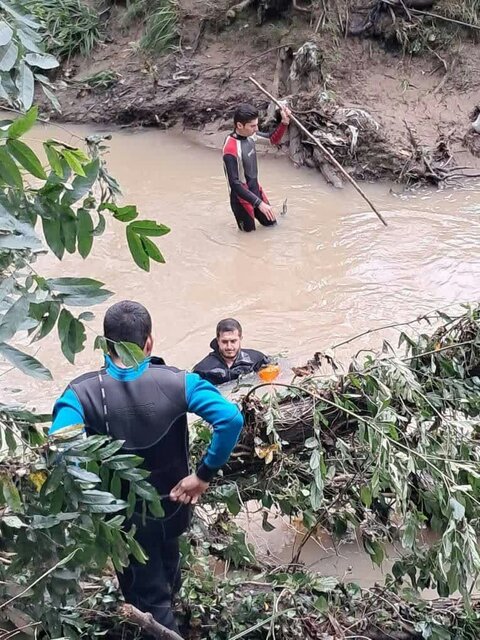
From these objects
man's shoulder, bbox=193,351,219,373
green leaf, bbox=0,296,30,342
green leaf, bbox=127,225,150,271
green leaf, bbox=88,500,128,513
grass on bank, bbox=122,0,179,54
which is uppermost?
green leaf, bbox=127,225,150,271

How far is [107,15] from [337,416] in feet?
37.0

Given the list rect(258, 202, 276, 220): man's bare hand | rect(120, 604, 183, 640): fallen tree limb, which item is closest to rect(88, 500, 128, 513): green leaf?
rect(120, 604, 183, 640): fallen tree limb

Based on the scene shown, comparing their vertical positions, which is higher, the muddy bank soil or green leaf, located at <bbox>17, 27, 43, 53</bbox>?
green leaf, located at <bbox>17, 27, 43, 53</bbox>

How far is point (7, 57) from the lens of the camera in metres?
1.71

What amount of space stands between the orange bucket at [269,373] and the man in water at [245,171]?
2968mm

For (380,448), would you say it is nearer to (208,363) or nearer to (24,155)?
(24,155)

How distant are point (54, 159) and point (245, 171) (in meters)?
6.35

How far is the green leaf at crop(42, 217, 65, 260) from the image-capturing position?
5.63 ft

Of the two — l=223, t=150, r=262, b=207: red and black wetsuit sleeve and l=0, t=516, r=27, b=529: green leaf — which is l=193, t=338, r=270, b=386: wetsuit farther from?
l=0, t=516, r=27, b=529: green leaf

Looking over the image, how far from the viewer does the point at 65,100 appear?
12188mm

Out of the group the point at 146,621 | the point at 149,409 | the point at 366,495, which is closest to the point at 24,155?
the point at 149,409

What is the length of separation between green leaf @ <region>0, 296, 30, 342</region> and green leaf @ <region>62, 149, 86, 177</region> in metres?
0.30

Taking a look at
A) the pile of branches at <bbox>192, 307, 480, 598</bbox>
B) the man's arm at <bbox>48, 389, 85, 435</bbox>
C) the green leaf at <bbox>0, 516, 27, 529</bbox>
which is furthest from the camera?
the pile of branches at <bbox>192, 307, 480, 598</bbox>

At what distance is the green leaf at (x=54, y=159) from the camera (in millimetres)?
1707
